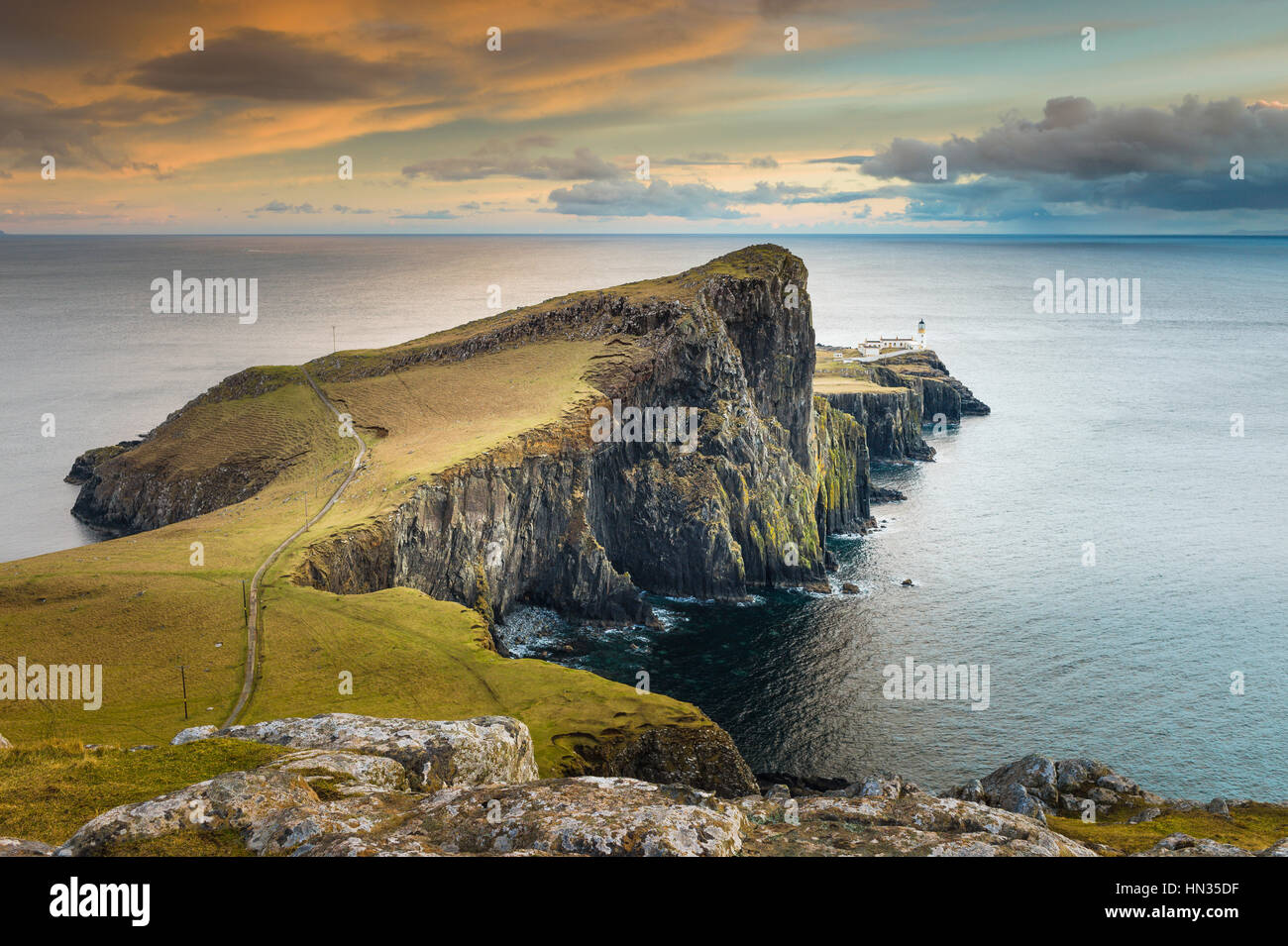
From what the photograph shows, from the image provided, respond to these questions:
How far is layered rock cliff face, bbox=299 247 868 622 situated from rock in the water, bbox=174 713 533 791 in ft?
155

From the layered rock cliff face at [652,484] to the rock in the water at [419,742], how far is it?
4731 centimetres

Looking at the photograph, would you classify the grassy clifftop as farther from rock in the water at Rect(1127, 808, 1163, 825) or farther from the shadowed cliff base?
rock in the water at Rect(1127, 808, 1163, 825)

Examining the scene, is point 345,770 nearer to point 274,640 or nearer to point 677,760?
point 677,760

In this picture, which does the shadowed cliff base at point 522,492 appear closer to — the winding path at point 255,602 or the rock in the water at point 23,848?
the winding path at point 255,602

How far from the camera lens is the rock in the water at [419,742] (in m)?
32.0

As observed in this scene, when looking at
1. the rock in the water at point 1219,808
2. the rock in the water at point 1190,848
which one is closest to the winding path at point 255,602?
the rock in the water at point 1190,848

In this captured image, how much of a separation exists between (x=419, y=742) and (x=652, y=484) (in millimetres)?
87551

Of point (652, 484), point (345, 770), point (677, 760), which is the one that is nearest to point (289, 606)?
point (677, 760)

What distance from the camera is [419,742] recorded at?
32.8 m

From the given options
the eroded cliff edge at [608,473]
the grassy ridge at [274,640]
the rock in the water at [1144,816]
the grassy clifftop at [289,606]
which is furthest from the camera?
the eroded cliff edge at [608,473]

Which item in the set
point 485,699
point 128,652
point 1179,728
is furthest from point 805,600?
point 128,652

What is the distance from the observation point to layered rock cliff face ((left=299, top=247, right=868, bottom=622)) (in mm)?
95250

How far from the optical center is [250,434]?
128250mm

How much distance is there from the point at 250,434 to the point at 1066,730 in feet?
373
